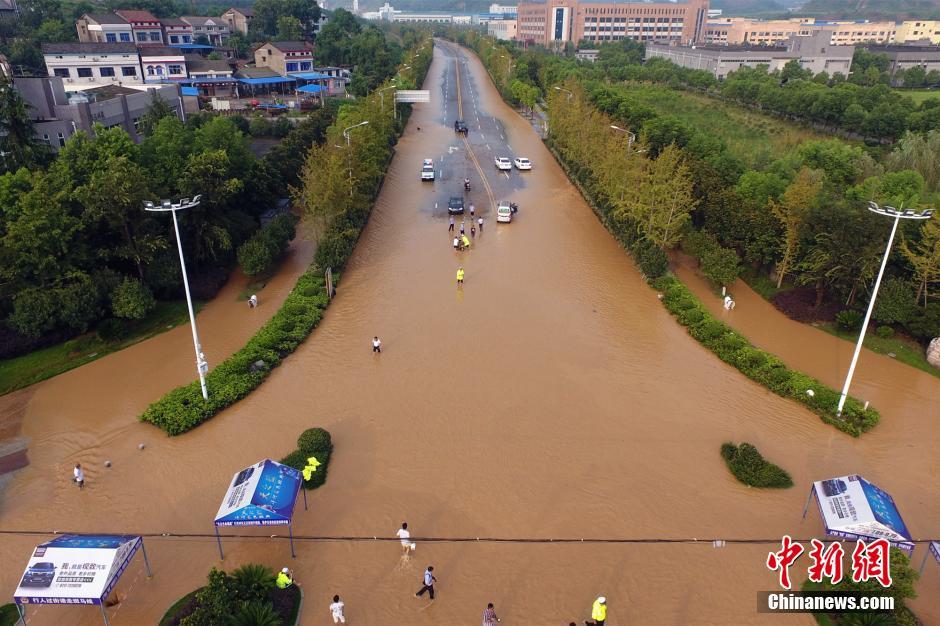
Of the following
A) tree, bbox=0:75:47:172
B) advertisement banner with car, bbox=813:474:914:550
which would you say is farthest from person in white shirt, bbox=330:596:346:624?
tree, bbox=0:75:47:172

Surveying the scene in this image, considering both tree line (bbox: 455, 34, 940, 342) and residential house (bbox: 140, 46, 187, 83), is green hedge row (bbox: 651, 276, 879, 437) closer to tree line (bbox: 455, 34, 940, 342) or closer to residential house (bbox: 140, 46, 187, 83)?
tree line (bbox: 455, 34, 940, 342)

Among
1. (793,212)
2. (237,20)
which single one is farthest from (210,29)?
(793,212)

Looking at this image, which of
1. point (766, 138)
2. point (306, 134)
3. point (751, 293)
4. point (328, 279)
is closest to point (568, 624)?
point (328, 279)

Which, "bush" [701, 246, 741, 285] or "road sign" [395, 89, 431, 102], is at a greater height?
"road sign" [395, 89, 431, 102]

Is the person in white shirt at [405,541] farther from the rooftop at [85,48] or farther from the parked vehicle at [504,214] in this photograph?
the rooftop at [85,48]

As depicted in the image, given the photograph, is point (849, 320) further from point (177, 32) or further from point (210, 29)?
point (210, 29)

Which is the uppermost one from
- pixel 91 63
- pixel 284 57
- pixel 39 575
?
pixel 284 57
